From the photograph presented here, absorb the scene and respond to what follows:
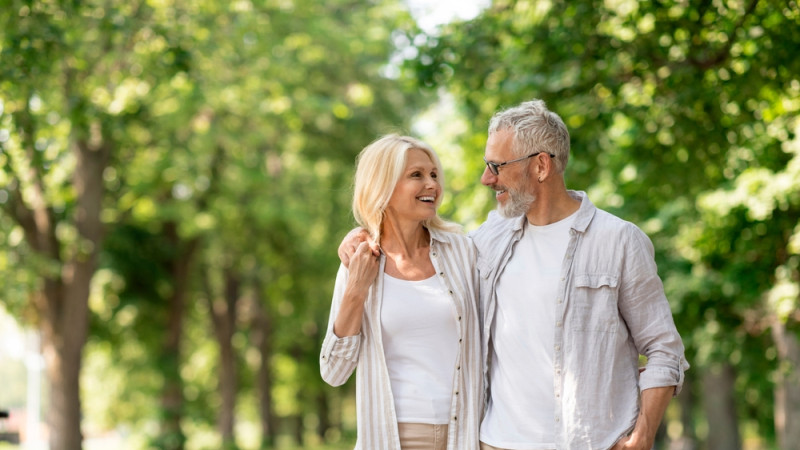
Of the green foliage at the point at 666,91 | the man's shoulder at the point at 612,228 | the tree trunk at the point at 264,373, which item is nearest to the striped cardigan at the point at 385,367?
the man's shoulder at the point at 612,228

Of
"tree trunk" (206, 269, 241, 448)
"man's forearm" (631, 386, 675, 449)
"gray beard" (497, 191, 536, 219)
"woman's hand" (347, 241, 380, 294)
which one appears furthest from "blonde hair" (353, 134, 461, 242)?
"tree trunk" (206, 269, 241, 448)

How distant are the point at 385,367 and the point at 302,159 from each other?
17.8 m

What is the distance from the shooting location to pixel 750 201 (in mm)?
11672

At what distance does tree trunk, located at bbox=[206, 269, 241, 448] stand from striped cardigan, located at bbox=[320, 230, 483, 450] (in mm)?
21047

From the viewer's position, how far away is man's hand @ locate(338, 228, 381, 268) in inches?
168

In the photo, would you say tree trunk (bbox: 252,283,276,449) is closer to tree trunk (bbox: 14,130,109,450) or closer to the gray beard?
tree trunk (bbox: 14,130,109,450)

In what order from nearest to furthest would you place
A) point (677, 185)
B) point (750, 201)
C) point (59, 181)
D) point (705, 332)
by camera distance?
point (677, 185) < point (750, 201) < point (705, 332) < point (59, 181)

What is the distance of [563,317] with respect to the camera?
Answer: 3846mm

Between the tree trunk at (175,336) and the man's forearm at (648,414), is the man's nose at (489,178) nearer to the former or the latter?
the man's forearm at (648,414)

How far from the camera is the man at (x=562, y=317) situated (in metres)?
3.79

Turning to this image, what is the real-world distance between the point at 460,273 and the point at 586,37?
4.47m

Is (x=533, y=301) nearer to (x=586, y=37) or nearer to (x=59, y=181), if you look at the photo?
(x=586, y=37)

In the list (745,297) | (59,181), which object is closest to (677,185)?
(745,297)

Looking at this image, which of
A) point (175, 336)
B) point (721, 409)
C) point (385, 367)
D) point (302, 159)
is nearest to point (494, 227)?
point (385, 367)
